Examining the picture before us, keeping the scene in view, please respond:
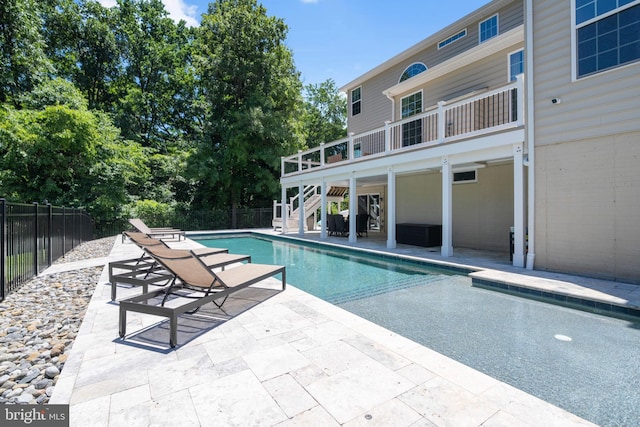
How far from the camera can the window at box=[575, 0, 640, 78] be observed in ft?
17.5

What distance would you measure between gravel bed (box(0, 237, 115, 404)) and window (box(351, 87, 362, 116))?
1297cm

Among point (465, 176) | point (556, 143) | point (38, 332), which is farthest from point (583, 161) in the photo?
point (38, 332)

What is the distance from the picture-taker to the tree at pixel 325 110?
32188 mm

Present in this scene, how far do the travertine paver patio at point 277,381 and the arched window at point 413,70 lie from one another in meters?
12.2

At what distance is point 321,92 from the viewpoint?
1315 inches

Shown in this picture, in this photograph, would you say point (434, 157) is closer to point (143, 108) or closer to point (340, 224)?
point (340, 224)

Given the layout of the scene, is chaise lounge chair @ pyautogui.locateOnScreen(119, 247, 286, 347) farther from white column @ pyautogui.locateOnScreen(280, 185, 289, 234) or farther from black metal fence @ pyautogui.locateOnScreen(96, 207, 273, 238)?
black metal fence @ pyautogui.locateOnScreen(96, 207, 273, 238)

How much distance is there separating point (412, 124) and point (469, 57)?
2787 mm

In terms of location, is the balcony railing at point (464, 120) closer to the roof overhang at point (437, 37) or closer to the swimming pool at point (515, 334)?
the roof overhang at point (437, 37)

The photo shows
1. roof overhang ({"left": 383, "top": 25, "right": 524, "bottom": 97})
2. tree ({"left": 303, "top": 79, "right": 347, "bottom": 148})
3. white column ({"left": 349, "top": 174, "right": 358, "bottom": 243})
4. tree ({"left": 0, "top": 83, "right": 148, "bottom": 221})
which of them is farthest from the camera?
tree ({"left": 303, "top": 79, "right": 347, "bottom": 148})

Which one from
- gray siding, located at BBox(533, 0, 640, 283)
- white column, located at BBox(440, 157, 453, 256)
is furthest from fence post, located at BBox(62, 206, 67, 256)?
gray siding, located at BBox(533, 0, 640, 283)

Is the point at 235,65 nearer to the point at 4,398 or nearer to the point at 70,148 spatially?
the point at 70,148

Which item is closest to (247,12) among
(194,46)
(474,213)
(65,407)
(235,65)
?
(235,65)

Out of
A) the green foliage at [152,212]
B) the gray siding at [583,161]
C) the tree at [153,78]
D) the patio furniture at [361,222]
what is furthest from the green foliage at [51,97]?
the gray siding at [583,161]
